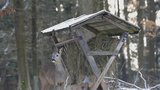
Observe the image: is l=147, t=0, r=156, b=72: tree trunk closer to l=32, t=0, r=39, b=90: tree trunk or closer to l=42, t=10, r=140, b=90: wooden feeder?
l=32, t=0, r=39, b=90: tree trunk

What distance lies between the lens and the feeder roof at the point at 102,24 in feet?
20.5

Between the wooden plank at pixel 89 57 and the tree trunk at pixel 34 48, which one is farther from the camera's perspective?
the tree trunk at pixel 34 48

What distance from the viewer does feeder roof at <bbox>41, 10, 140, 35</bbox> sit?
246 inches

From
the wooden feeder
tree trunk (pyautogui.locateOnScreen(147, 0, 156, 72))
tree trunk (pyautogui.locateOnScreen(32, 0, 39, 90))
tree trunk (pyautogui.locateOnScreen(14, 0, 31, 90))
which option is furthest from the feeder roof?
tree trunk (pyautogui.locateOnScreen(147, 0, 156, 72))

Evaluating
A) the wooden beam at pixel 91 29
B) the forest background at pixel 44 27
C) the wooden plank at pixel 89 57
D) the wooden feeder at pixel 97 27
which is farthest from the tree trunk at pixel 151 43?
the wooden plank at pixel 89 57

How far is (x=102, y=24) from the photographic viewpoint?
680 centimetres

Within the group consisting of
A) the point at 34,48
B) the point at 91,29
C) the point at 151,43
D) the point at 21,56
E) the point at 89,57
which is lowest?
the point at 151,43

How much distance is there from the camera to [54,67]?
634 cm

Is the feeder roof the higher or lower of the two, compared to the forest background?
higher

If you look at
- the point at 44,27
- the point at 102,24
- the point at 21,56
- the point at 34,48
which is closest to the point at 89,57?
the point at 102,24

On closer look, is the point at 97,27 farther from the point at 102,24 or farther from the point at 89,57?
the point at 89,57

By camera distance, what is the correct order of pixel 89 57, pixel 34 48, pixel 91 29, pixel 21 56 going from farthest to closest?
pixel 34 48 < pixel 21 56 < pixel 91 29 < pixel 89 57

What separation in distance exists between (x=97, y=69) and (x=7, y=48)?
16533 mm

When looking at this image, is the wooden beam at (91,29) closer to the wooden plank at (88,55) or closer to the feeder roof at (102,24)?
the feeder roof at (102,24)
